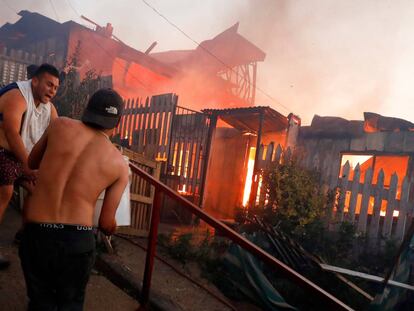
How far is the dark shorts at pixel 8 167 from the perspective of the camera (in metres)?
2.54

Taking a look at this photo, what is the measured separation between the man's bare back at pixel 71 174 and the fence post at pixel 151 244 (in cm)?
78

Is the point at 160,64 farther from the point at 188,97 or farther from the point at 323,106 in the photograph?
the point at 323,106

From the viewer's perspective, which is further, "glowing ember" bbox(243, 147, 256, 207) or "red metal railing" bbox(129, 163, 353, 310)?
"glowing ember" bbox(243, 147, 256, 207)

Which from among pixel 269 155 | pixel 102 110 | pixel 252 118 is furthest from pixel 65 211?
pixel 252 118

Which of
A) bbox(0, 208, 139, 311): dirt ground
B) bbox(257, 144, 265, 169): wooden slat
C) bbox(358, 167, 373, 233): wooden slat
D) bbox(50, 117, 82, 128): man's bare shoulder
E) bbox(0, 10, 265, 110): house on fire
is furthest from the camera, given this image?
bbox(0, 10, 265, 110): house on fire

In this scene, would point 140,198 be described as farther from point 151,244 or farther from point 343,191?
point 343,191

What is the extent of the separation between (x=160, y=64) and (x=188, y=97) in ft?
9.81

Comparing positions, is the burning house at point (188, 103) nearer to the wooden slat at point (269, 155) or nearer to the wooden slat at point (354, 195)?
the wooden slat at point (269, 155)

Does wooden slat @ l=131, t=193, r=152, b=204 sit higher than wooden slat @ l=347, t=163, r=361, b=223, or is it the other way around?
wooden slat @ l=347, t=163, r=361, b=223

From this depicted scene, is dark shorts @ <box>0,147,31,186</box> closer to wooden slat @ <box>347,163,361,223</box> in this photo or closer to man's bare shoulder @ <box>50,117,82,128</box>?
man's bare shoulder @ <box>50,117,82,128</box>

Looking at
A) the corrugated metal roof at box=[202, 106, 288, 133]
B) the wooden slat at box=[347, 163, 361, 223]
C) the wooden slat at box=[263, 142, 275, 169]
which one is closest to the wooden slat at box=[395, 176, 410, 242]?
the wooden slat at box=[347, 163, 361, 223]

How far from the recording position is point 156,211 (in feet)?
8.39

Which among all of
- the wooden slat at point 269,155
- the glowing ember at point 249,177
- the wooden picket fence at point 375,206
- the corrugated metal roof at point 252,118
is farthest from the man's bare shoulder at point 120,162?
the glowing ember at point 249,177

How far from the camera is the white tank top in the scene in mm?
2662
